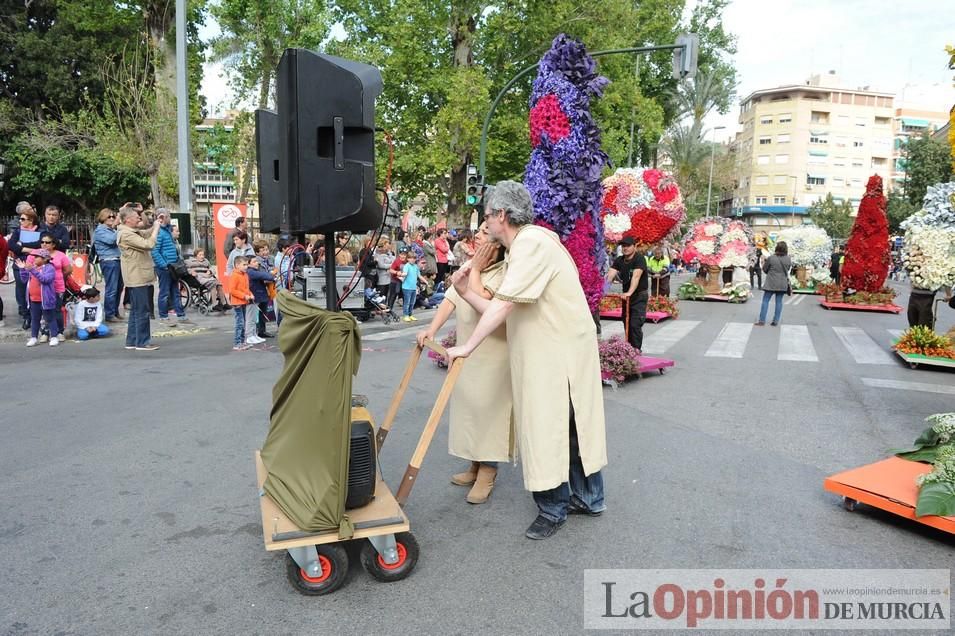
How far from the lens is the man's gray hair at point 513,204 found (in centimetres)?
365

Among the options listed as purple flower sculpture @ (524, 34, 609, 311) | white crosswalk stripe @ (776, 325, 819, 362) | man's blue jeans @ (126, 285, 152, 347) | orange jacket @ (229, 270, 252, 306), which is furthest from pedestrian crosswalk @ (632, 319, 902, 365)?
man's blue jeans @ (126, 285, 152, 347)

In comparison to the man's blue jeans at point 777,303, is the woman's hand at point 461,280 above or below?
above

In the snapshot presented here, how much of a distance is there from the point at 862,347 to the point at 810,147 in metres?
76.9

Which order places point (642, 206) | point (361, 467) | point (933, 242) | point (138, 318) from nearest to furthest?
point (361, 467) < point (138, 318) < point (933, 242) < point (642, 206)

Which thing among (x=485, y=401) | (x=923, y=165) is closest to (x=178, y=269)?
(x=485, y=401)

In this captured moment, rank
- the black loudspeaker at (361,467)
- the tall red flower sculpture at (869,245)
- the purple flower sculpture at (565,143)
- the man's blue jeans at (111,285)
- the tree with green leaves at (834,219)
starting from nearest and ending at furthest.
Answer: the black loudspeaker at (361,467)
the purple flower sculpture at (565,143)
the man's blue jeans at (111,285)
the tall red flower sculpture at (869,245)
the tree with green leaves at (834,219)

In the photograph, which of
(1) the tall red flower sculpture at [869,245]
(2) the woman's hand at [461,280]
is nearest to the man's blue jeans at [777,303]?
(1) the tall red flower sculpture at [869,245]

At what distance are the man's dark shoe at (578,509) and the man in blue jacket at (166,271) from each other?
959cm

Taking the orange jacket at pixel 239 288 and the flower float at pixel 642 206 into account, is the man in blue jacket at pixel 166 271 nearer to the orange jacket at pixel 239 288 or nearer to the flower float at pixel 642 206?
the orange jacket at pixel 239 288

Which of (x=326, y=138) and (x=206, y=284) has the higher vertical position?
(x=326, y=138)

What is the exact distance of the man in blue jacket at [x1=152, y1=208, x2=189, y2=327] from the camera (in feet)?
37.5

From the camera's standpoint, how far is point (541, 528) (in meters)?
3.71

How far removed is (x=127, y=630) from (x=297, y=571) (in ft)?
2.34

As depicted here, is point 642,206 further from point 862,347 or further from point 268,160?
point 268,160
